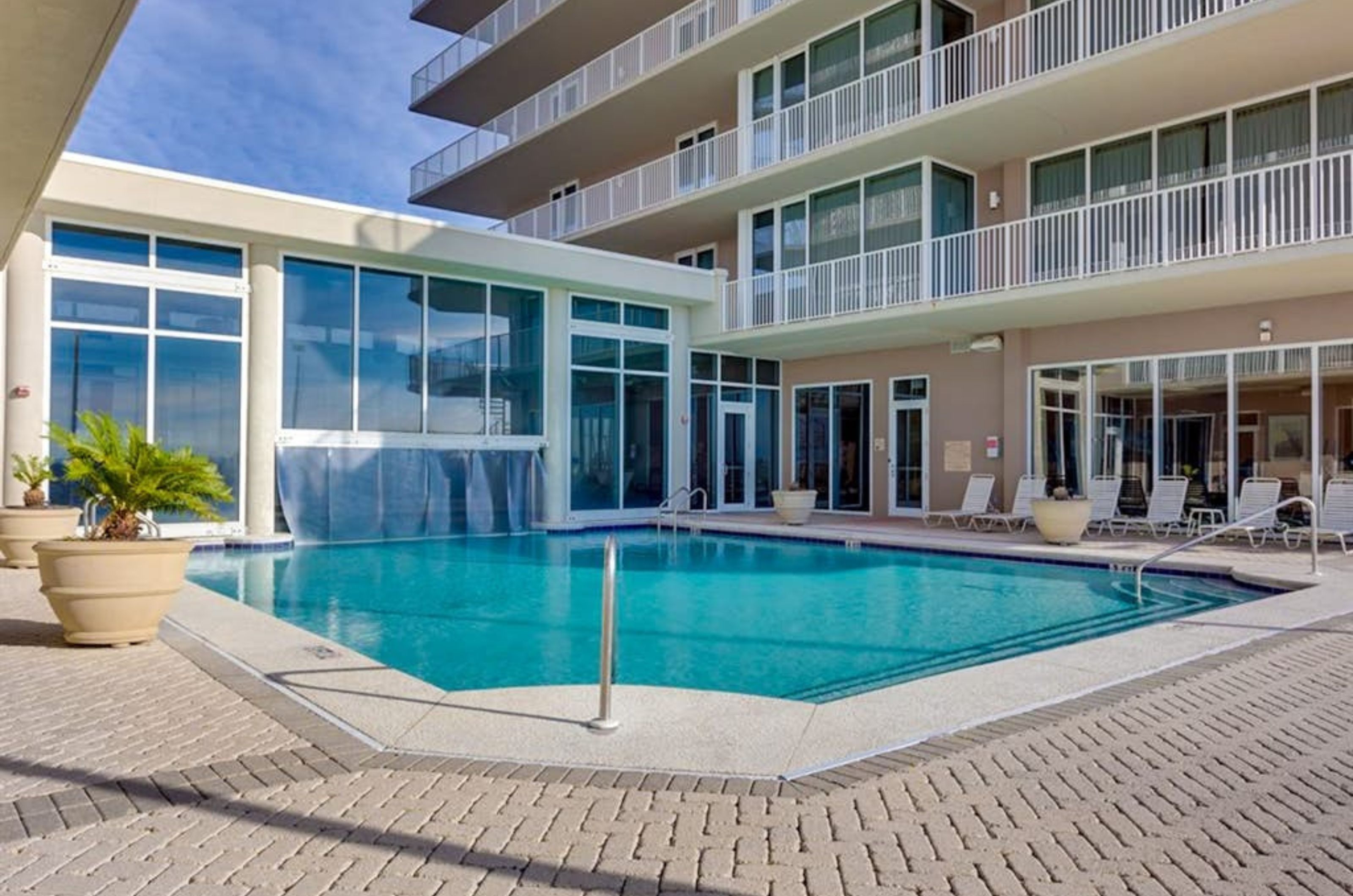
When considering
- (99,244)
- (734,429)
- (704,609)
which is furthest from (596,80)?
(704,609)

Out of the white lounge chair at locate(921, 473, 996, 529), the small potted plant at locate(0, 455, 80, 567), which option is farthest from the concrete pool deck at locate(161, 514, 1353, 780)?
the white lounge chair at locate(921, 473, 996, 529)

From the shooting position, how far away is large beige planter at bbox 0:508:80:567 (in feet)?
31.8

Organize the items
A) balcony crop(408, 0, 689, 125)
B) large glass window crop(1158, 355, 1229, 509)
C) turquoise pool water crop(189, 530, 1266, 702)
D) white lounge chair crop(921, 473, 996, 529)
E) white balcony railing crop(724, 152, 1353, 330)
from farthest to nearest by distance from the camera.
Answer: balcony crop(408, 0, 689, 125) → white lounge chair crop(921, 473, 996, 529) → large glass window crop(1158, 355, 1229, 509) → white balcony railing crop(724, 152, 1353, 330) → turquoise pool water crop(189, 530, 1266, 702)

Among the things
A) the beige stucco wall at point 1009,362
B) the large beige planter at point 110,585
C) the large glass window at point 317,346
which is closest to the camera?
the large beige planter at point 110,585

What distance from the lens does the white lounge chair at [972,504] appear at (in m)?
15.0

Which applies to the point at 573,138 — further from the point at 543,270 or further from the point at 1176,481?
the point at 1176,481

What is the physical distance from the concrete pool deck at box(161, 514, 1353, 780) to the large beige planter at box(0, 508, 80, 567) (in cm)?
404

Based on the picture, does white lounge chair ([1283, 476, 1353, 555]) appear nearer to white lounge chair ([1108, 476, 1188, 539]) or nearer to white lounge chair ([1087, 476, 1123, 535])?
white lounge chair ([1108, 476, 1188, 539])

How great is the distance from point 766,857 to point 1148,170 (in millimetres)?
13412

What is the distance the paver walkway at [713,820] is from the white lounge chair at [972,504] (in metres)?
10.8

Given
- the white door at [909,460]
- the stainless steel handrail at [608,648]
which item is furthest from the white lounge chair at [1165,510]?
the stainless steel handrail at [608,648]

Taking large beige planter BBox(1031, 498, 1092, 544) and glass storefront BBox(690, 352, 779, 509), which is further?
glass storefront BBox(690, 352, 779, 509)

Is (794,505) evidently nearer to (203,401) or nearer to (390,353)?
(390,353)

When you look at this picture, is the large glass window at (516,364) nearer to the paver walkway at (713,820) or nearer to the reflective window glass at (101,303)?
the reflective window glass at (101,303)
